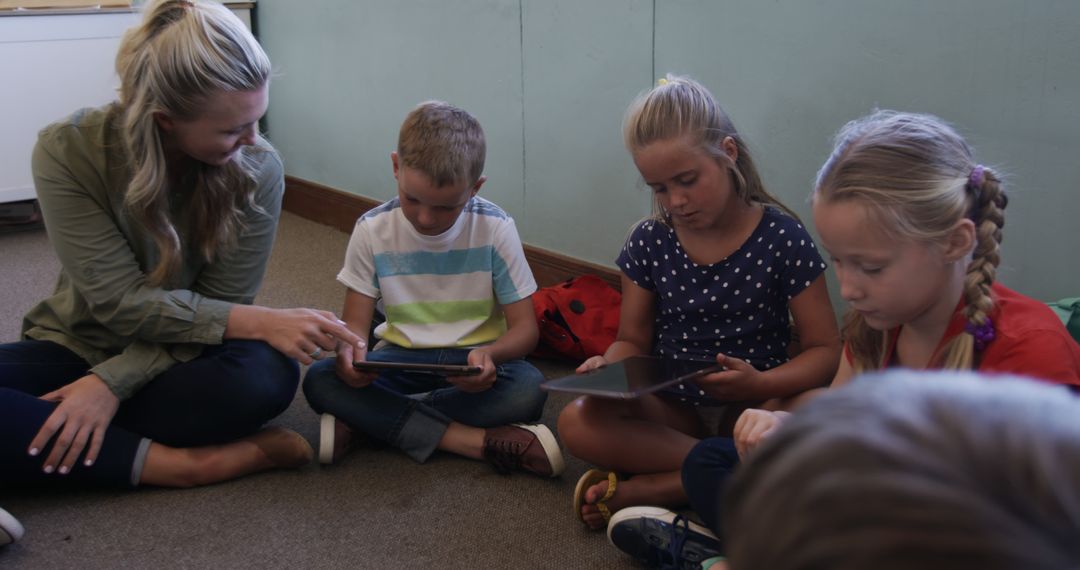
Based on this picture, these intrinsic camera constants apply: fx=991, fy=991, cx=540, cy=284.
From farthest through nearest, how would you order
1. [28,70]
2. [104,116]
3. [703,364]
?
[28,70] < [104,116] < [703,364]

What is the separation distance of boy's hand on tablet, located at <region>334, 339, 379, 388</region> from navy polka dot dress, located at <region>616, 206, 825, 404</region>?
0.48 meters

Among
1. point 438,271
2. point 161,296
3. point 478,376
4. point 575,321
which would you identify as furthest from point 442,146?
point 575,321

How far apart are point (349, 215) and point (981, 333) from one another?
247 cm

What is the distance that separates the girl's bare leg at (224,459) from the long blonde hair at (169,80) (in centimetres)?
29

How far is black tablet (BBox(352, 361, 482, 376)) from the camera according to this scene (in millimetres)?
1578

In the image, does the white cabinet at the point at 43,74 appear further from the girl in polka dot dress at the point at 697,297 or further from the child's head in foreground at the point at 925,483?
the child's head in foreground at the point at 925,483

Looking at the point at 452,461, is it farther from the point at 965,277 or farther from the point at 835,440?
the point at 835,440

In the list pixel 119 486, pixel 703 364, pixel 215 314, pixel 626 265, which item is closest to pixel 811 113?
pixel 626 265

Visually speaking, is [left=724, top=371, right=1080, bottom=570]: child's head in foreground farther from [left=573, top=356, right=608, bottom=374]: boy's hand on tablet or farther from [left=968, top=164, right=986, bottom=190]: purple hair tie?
[left=573, top=356, right=608, bottom=374]: boy's hand on tablet

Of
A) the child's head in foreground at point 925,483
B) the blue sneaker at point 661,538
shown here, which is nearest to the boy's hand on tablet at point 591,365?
the blue sneaker at point 661,538

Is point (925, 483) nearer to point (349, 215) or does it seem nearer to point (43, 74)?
point (349, 215)

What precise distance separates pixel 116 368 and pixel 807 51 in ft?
4.21

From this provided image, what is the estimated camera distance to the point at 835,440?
302 mm

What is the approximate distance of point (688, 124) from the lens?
1.49 metres
